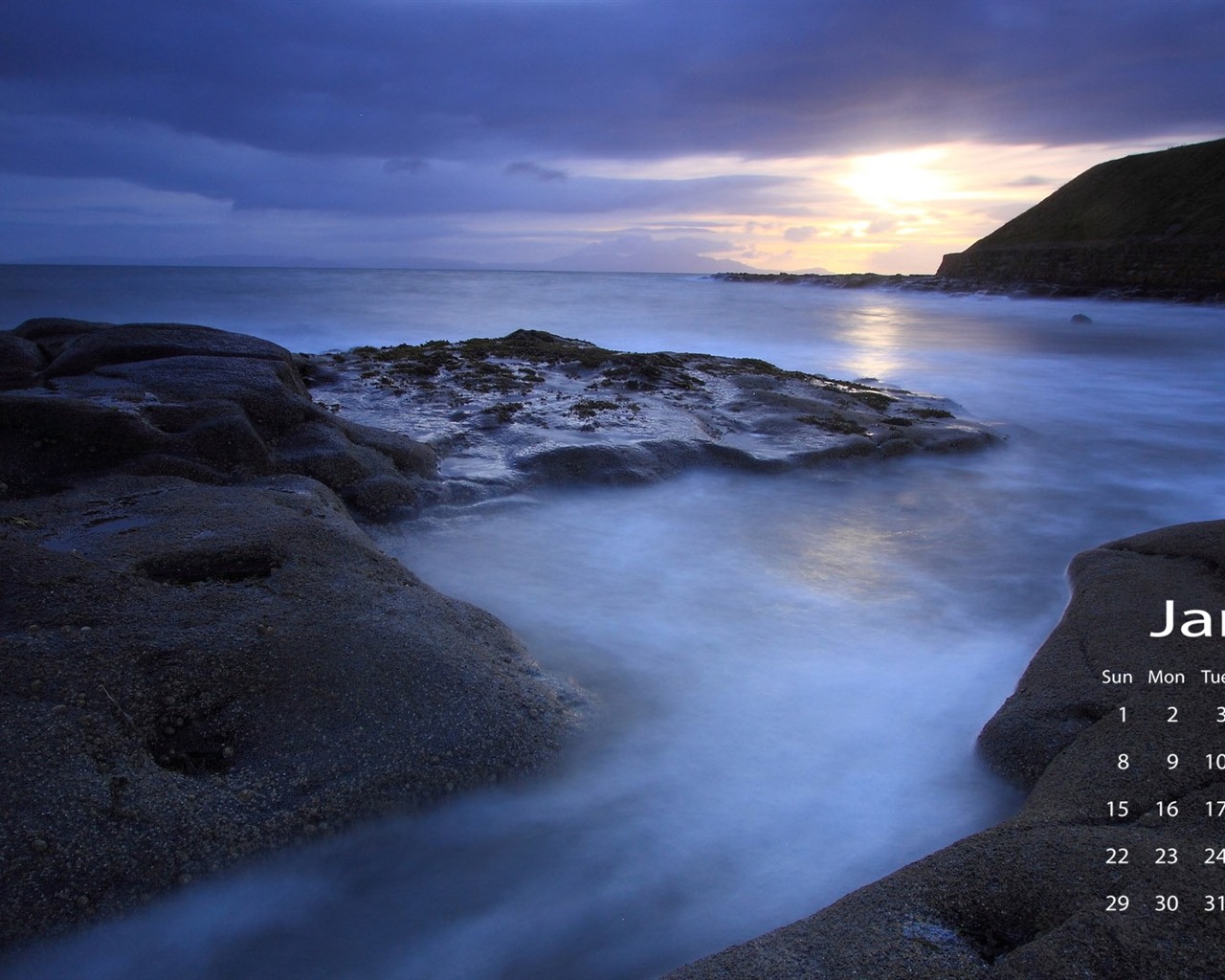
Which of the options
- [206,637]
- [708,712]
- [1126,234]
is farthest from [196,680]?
[1126,234]

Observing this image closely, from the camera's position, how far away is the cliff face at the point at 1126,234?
112 feet

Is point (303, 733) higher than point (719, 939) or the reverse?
higher

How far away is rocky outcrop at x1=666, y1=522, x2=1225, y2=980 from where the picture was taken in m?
1.69

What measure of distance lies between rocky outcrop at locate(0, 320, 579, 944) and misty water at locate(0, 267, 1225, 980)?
13 cm

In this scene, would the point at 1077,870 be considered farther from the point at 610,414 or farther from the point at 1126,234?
the point at 1126,234

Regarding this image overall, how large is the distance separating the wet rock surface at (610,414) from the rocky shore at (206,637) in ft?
2.04

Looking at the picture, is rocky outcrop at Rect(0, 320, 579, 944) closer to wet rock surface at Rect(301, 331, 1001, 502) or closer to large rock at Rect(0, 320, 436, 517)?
large rock at Rect(0, 320, 436, 517)

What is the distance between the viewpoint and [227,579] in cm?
319

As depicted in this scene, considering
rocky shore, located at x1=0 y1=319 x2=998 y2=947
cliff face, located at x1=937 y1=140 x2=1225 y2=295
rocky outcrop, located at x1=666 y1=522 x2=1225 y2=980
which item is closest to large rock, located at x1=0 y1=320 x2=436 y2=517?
rocky shore, located at x1=0 y1=319 x2=998 y2=947

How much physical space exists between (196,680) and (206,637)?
0.18 metres

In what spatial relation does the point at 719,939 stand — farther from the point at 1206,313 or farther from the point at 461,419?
the point at 1206,313

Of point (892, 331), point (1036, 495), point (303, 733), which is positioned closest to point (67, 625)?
point (303, 733)

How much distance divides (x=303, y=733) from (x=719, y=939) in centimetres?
150

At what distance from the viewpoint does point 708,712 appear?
356 centimetres
